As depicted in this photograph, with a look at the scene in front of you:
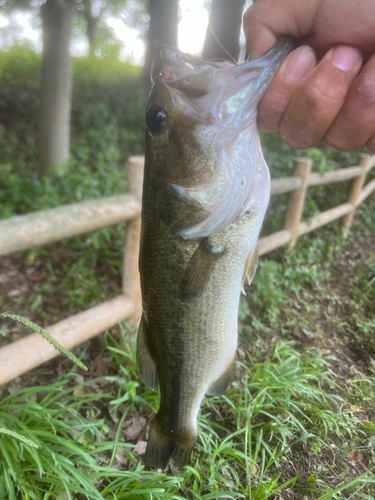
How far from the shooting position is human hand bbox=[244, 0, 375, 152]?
2.65 feet

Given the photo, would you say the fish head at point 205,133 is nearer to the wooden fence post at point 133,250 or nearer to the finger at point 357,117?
the finger at point 357,117

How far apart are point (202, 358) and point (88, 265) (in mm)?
2498

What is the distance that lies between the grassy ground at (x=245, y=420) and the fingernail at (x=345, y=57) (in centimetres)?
133

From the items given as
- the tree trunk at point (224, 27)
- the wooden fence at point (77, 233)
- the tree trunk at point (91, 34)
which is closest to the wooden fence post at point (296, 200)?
the wooden fence at point (77, 233)

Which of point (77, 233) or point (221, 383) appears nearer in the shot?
point (221, 383)

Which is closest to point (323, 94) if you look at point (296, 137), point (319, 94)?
point (319, 94)

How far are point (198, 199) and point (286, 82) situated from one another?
37 centimetres

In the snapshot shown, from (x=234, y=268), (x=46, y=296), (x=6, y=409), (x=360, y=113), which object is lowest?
(x=46, y=296)

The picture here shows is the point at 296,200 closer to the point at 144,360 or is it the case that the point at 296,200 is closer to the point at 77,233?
the point at 77,233

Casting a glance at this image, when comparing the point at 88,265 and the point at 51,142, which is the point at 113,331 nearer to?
the point at 88,265

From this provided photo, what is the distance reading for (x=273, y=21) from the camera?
90cm

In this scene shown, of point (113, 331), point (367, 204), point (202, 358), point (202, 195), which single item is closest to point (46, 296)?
point (113, 331)

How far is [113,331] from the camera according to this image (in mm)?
2678

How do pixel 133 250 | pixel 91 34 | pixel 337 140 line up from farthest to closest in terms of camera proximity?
pixel 91 34 < pixel 133 250 < pixel 337 140
